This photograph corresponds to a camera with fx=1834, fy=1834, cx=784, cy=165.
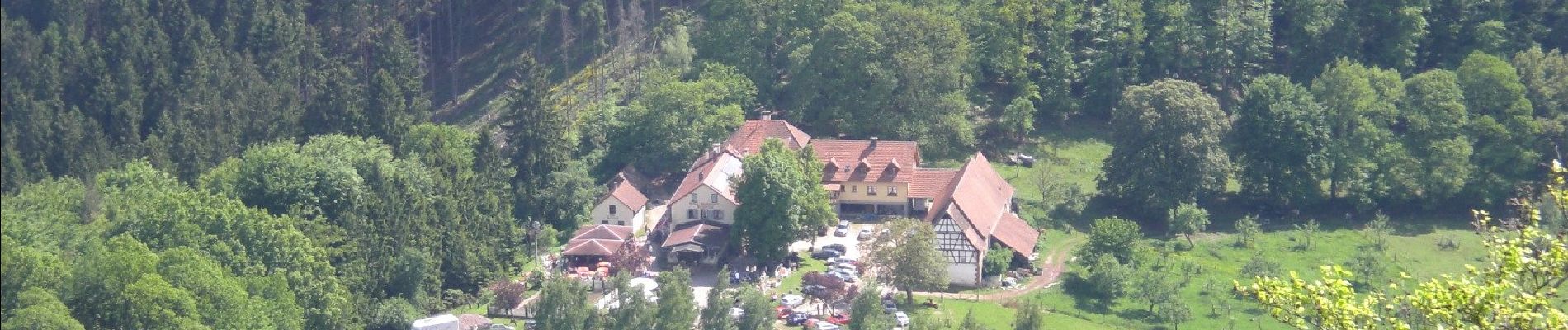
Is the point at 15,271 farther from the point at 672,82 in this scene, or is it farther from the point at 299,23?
the point at 299,23

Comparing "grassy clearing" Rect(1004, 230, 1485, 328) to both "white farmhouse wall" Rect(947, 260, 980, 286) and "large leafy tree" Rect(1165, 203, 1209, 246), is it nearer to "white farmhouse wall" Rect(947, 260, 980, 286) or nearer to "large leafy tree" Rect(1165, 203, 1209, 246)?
"large leafy tree" Rect(1165, 203, 1209, 246)

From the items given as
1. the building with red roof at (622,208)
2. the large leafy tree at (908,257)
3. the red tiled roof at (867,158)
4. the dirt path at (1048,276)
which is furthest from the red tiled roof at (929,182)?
the building with red roof at (622,208)

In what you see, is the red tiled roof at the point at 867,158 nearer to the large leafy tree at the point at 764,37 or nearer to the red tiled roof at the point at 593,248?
the large leafy tree at the point at 764,37

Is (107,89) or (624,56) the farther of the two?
(624,56)

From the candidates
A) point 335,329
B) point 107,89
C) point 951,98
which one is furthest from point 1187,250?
point 107,89

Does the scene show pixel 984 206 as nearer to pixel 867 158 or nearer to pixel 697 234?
pixel 867 158

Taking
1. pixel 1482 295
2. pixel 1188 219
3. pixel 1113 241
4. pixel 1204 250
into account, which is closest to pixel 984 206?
pixel 1113 241
